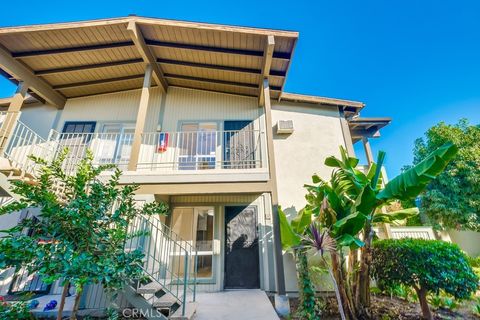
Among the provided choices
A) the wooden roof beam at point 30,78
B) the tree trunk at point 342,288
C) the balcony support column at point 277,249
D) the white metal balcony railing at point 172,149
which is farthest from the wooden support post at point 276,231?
the wooden roof beam at point 30,78

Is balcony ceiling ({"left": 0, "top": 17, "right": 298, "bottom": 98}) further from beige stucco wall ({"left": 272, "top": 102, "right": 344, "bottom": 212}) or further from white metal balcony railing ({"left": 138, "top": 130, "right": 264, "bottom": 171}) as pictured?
→ white metal balcony railing ({"left": 138, "top": 130, "right": 264, "bottom": 171})

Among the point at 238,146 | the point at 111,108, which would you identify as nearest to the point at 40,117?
the point at 111,108

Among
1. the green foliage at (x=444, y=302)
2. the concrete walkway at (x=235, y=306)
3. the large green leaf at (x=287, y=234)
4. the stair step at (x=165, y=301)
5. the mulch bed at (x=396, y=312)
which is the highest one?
the large green leaf at (x=287, y=234)

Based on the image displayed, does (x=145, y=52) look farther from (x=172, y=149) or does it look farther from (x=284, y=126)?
(x=284, y=126)

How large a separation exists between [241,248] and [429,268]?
490 centimetres

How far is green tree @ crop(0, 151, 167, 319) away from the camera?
9.58 feet

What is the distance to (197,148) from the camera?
7.76m

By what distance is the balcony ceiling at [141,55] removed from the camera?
620 cm

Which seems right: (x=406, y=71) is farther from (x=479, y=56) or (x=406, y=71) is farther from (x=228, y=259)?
(x=228, y=259)

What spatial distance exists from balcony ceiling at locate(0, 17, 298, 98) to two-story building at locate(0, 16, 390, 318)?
36 millimetres

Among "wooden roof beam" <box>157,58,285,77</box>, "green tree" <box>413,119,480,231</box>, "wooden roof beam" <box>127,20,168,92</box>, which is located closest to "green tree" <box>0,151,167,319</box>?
"wooden roof beam" <box>127,20,168,92</box>

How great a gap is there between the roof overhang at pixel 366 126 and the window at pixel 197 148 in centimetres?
605

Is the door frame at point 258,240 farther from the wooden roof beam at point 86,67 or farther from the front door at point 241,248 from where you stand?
the wooden roof beam at point 86,67

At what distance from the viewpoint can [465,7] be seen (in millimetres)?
10312
